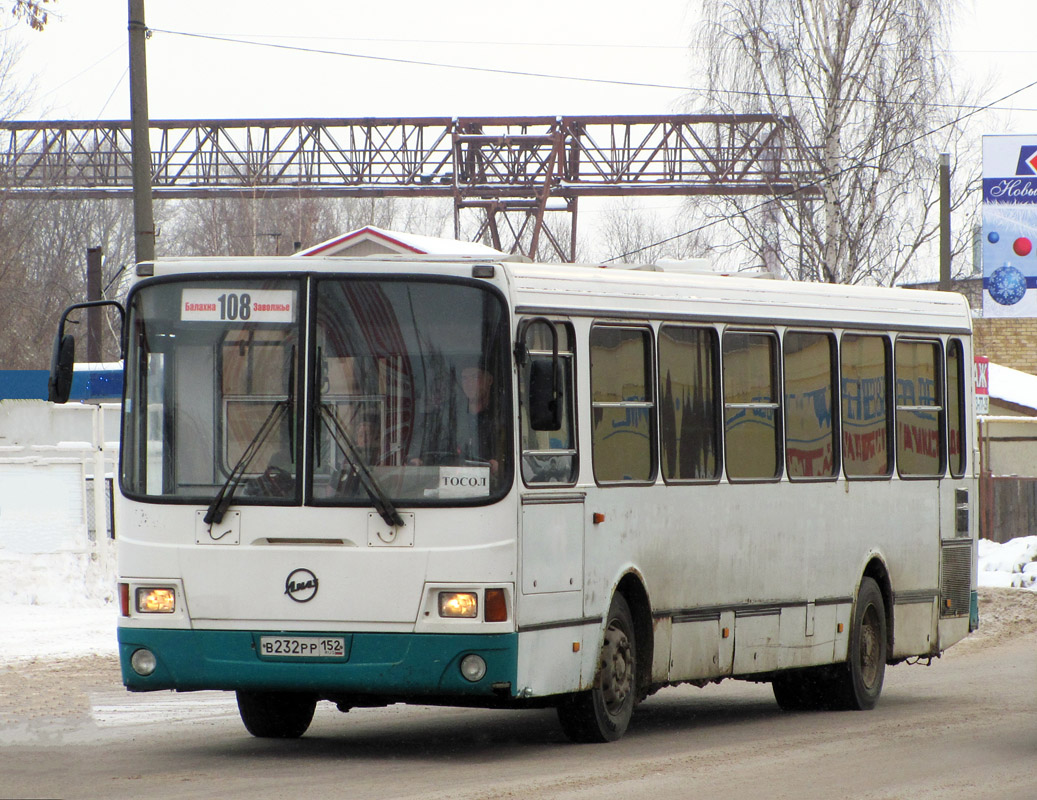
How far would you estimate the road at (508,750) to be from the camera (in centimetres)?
877

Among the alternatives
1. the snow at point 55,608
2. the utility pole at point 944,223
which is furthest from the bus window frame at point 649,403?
the utility pole at point 944,223

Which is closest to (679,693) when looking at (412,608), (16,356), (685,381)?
(685,381)

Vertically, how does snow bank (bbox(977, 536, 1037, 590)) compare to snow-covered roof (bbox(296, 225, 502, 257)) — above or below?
below

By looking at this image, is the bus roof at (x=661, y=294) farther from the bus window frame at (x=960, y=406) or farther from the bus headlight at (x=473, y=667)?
the bus headlight at (x=473, y=667)

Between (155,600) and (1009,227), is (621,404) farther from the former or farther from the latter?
(1009,227)

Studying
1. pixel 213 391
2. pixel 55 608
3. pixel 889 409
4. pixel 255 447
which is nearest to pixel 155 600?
pixel 255 447

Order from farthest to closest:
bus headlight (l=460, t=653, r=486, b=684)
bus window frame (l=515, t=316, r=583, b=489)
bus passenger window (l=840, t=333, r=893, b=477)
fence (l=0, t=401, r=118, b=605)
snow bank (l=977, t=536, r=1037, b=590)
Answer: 1. snow bank (l=977, t=536, r=1037, b=590)
2. fence (l=0, t=401, r=118, b=605)
3. bus passenger window (l=840, t=333, r=893, b=477)
4. bus window frame (l=515, t=316, r=583, b=489)
5. bus headlight (l=460, t=653, r=486, b=684)

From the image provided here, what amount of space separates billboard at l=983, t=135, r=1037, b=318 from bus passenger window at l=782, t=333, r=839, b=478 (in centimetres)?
1638

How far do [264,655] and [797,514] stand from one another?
404cm

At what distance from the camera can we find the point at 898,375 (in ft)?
43.9

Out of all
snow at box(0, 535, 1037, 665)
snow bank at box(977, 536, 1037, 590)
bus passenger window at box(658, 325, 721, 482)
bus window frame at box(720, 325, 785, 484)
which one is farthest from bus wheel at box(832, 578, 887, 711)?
snow bank at box(977, 536, 1037, 590)

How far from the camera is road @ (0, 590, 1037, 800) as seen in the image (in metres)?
8.77

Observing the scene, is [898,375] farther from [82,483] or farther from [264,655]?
[82,483]

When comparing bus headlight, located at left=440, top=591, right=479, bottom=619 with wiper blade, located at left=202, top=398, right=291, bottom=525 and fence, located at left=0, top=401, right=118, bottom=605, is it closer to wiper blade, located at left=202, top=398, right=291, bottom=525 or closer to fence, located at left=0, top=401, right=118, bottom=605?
wiper blade, located at left=202, top=398, right=291, bottom=525
